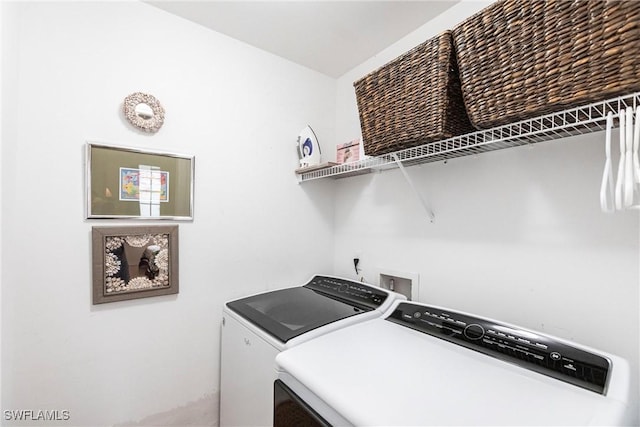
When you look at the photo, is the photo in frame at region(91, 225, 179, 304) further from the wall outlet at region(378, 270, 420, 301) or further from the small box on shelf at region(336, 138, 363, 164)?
the wall outlet at region(378, 270, 420, 301)

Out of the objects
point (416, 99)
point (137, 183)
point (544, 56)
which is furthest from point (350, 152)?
point (137, 183)

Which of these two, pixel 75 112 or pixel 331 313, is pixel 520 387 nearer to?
pixel 331 313

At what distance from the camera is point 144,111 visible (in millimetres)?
1357

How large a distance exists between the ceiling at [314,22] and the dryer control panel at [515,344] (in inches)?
57.3

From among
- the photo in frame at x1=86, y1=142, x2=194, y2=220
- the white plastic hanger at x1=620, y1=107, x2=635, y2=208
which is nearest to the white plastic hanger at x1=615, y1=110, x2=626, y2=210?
the white plastic hanger at x1=620, y1=107, x2=635, y2=208

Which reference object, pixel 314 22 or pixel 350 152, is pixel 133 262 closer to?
pixel 350 152

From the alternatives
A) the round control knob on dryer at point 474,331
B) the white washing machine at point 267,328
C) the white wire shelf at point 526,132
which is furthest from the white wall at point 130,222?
the round control knob on dryer at point 474,331

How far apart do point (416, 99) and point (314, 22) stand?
81 centimetres

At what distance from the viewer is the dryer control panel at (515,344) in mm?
808

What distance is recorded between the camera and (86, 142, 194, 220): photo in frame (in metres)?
1.25

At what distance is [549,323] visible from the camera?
1.08m

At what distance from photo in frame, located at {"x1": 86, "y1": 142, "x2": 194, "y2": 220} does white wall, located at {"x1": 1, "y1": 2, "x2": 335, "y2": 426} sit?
0.05 meters

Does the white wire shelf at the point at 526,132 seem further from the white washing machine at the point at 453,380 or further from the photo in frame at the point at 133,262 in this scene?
the photo in frame at the point at 133,262

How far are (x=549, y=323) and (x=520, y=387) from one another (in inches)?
17.3
